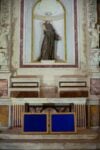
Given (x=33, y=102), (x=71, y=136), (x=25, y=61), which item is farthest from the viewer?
Answer: (x=25, y=61)

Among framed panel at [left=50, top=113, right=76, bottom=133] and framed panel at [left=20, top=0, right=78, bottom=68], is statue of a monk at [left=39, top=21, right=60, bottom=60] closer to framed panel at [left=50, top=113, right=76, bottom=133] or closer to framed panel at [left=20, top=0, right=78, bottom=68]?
framed panel at [left=20, top=0, right=78, bottom=68]

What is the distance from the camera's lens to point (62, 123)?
7.92m

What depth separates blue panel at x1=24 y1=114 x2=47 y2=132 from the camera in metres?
7.96

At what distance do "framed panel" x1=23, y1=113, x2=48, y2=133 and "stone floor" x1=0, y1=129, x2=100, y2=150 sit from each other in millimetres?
229

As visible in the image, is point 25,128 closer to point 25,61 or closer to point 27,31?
point 25,61

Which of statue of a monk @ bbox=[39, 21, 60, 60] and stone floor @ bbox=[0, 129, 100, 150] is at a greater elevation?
statue of a monk @ bbox=[39, 21, 60, 60]

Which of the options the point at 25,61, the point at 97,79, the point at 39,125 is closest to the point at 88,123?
the point at 97,79

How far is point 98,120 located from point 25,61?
265 centimetres

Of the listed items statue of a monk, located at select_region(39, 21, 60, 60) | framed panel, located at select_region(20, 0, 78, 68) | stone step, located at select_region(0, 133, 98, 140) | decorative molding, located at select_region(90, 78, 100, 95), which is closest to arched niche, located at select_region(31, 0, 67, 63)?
framed panel, located at select_region(20, 0, 78, 68)

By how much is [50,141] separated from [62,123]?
2.43 feet

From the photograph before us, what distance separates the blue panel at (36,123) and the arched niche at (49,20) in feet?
7.55

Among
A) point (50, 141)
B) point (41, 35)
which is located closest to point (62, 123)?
point (50, 141)

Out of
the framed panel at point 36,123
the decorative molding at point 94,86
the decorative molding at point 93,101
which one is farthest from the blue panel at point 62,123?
the decorative molding at point 94,86

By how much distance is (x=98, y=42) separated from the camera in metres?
9.62
